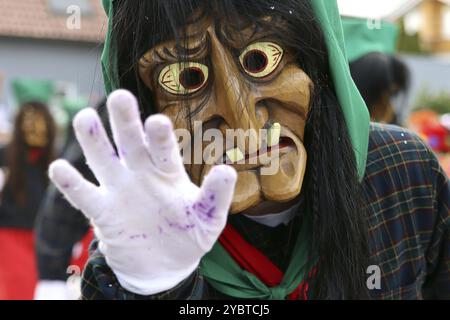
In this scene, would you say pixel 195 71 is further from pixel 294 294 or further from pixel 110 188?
pixel 294 294

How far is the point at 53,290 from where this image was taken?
3035 millimetres

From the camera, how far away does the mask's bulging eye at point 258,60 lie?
1.15 meters

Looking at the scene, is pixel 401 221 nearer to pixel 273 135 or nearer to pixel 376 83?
pixel 273 135

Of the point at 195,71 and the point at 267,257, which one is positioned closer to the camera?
the point at 195,71

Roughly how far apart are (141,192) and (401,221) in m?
0.64

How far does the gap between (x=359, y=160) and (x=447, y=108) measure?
15577 millimetres

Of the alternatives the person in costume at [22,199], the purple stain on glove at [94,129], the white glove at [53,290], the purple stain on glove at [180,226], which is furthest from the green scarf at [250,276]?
the person in costume at [22,199]

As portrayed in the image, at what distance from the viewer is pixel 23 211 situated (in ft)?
11.9

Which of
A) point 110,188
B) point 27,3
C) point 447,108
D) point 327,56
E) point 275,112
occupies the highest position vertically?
point 27,3

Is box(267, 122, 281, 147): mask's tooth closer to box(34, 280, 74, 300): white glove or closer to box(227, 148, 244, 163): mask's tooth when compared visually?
box(227, 148, 244, 163): mask's tooth

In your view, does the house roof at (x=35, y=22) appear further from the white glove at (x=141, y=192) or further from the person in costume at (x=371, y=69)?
the white glove at (x=141, y=192)

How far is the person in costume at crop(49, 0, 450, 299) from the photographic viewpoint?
95cm

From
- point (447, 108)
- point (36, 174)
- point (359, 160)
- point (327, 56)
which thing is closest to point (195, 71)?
point (327, 56)

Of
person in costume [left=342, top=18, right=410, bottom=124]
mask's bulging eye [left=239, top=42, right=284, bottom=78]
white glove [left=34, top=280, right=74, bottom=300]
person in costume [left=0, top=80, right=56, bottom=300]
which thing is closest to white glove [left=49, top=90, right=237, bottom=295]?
mask's bulging eye [left=239, top=42, right=284, bottom=78]
